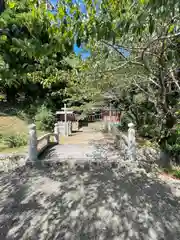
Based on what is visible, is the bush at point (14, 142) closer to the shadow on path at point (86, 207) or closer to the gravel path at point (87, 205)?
the gravel path at point (87, 205)

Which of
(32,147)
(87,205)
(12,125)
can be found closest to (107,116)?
(12,125)

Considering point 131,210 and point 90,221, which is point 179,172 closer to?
point 131,210

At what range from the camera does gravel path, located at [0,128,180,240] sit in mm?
2975

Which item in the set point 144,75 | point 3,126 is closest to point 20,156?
point 144,75

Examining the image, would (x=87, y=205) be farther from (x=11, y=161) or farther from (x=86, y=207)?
(x=11, y=161)

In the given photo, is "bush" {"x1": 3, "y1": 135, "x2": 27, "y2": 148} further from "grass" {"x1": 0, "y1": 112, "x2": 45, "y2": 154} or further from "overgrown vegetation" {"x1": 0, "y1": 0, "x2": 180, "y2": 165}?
"overgrown vegetation" {"x1": 0, "y1": 0, "x2": 180, "y2": 165}

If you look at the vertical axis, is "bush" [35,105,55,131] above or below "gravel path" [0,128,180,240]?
above

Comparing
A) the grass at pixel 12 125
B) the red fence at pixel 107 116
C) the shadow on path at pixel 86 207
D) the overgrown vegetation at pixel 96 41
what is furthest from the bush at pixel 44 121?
the shadow on path at pixel 86 207

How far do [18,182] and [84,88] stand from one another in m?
4.92

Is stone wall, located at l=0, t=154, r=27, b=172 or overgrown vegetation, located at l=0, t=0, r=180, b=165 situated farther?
stone wall, located at l=0, t=154, r=27, b=172

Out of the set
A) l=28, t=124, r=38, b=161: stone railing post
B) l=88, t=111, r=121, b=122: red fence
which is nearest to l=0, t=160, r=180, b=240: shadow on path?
l=28, t=124, r=38, b=161: stone railing post

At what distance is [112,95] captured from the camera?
992 cm

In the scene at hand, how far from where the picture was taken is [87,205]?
373 centimetres

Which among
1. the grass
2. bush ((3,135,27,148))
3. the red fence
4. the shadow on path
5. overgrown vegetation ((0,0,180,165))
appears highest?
overgrown vegetation ((0,0,180,165))
